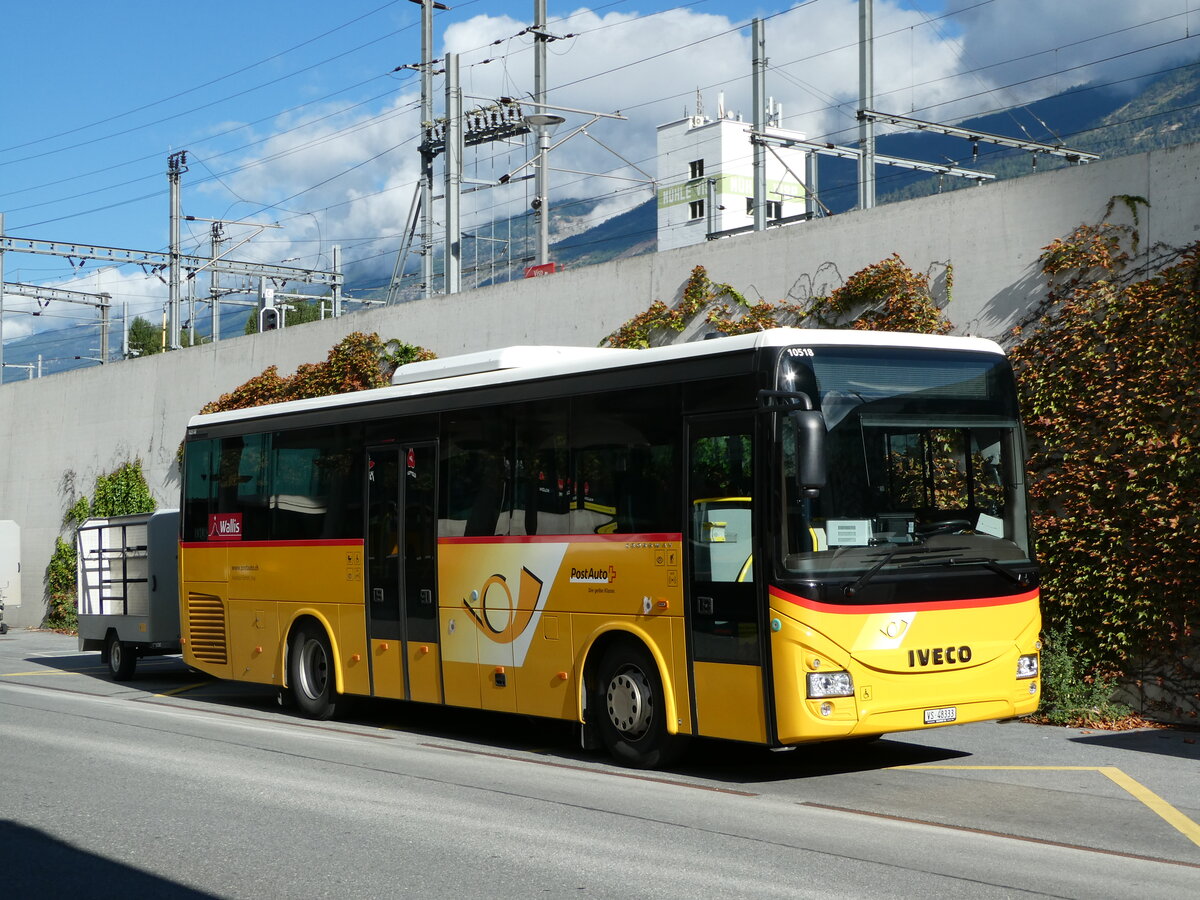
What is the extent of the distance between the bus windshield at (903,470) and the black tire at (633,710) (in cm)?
177

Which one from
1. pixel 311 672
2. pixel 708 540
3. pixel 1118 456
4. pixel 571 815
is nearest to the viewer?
pixel 571 815

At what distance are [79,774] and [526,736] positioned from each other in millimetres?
4167

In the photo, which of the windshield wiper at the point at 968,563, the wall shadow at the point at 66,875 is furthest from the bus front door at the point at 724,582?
the wall shadow at the point at 66,875

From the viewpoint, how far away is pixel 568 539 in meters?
11.4

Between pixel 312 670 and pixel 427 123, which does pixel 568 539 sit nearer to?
pixel 312 670

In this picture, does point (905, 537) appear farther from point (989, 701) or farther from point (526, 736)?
point (526, 736)

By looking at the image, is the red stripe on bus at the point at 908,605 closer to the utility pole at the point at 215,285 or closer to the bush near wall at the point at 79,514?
the bush near wall at the point at 79,514

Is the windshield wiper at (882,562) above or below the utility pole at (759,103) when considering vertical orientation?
below

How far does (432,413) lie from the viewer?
43.2 ft

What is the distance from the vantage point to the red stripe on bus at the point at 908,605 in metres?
9.39

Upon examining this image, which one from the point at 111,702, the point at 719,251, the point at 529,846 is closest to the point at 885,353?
the point at 529,846

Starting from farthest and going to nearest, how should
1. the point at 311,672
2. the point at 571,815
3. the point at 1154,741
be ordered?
1. the point at 311,672
2. the point at 1154,741
3. the point at 571,815

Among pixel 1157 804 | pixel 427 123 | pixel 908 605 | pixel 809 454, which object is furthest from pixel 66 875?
pixel 427 123

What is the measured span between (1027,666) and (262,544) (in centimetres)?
846
